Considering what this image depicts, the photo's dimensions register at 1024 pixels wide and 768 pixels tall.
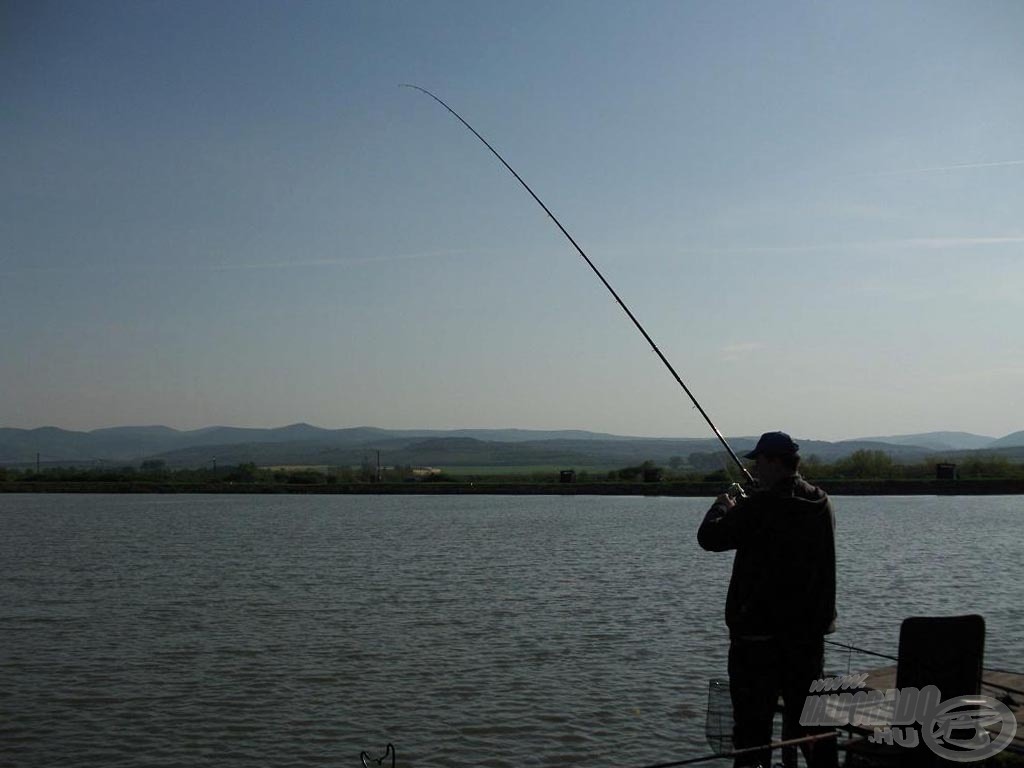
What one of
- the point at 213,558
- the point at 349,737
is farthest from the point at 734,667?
the point at 213,558

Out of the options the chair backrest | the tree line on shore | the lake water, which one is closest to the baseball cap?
the chair backrest

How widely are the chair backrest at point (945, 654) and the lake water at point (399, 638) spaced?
4.12m

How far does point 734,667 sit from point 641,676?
7.14 m

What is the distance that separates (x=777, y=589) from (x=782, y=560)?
0.56 ft

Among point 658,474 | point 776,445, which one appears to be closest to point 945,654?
point 776,445

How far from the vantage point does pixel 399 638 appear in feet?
52.2

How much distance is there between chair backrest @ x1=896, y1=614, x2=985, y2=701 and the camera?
6352 mm

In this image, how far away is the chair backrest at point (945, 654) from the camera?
635 cm

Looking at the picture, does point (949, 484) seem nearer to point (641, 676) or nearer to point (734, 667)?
point (641, 676)

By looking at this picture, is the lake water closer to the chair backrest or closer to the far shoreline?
the chair backrest

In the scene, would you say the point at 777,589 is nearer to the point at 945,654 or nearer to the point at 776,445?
the point at 776,445

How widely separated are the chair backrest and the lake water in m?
4.12

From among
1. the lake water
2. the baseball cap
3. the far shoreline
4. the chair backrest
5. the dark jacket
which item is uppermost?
the baseball cap

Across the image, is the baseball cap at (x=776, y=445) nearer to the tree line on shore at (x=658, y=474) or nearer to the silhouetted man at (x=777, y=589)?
the silhouetted man at (x=777, y=589)
